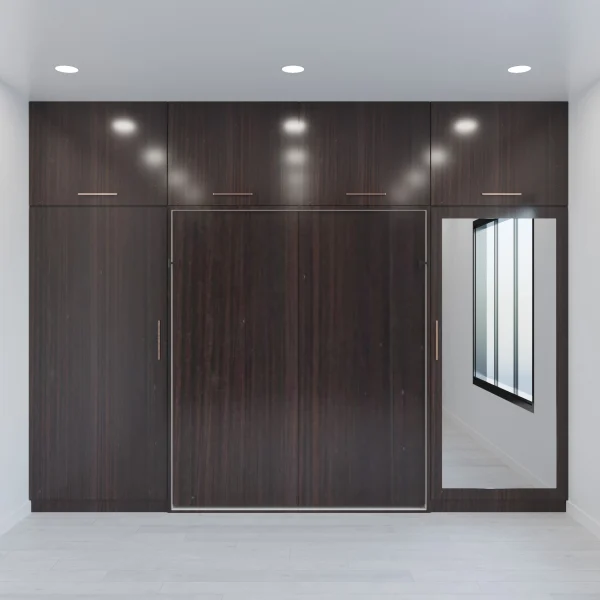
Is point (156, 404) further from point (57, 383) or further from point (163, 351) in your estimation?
point (57, 383)

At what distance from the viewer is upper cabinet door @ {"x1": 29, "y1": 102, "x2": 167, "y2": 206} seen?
424cm

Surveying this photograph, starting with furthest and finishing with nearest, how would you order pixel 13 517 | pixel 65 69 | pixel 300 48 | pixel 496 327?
pixel 496 327
pixel 13 517
pixel 65 69
pixel 300 48

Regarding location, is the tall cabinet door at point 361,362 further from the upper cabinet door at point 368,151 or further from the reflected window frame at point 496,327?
the reflected window frame at point 496,327

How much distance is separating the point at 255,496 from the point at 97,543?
1001 millimetres

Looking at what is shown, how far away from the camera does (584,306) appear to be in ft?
13.3

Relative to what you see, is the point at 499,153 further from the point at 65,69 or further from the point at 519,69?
the point at 65,69

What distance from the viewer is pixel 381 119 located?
4.27 metres

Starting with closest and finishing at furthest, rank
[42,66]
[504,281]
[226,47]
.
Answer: [226,47] < [42,66] < [504,281]

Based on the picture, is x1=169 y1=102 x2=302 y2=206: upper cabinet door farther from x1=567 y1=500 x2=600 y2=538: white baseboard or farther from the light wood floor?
x1=567 y1=500 x2=600 y2=538: white baseboard

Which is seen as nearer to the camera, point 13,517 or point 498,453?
point 13,517

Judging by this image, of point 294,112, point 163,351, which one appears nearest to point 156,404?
point 163,351

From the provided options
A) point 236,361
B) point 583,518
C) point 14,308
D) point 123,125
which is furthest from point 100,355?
point 583,518

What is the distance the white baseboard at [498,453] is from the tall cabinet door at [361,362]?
21cm

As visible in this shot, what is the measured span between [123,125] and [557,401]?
3287 millimetres
